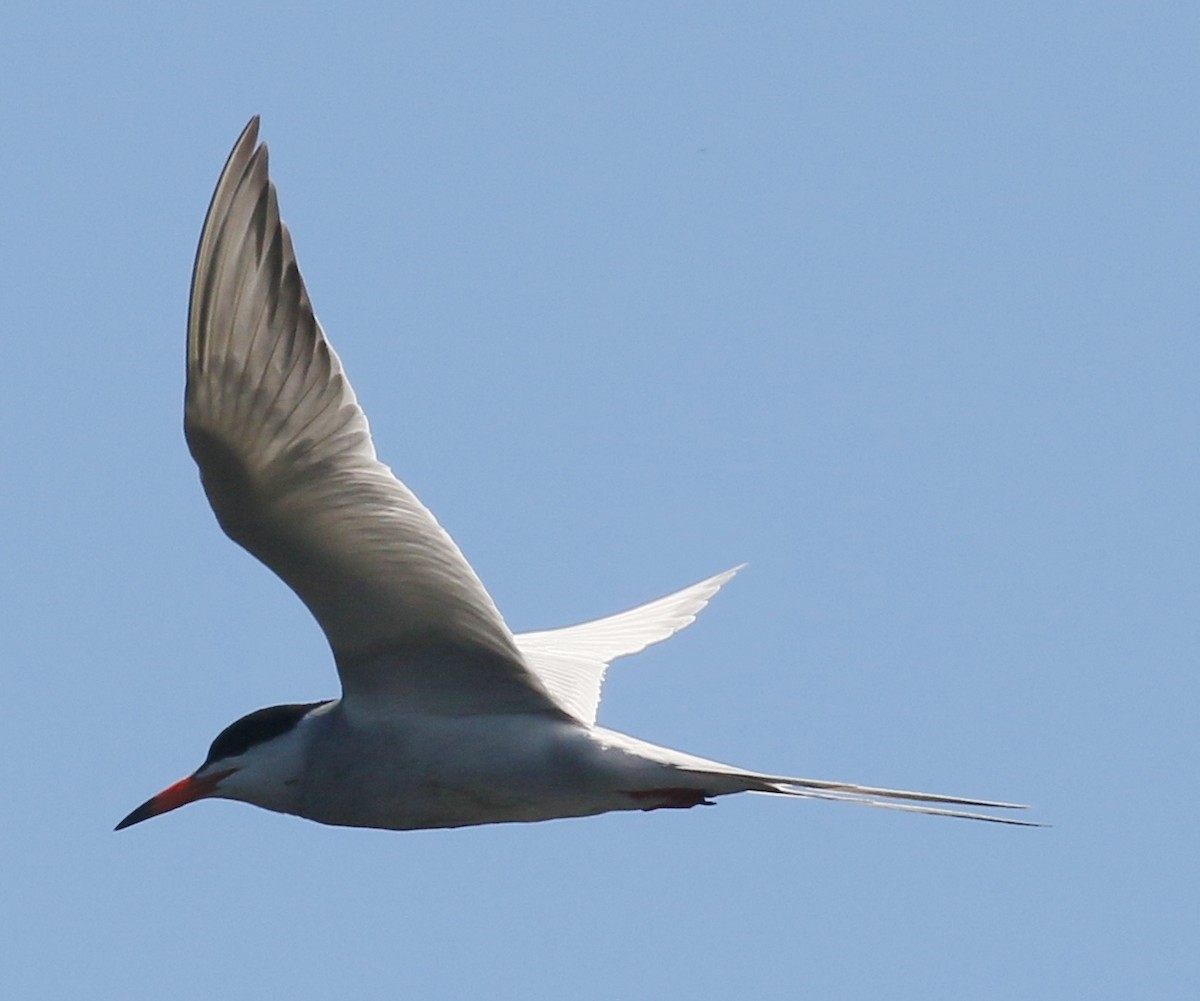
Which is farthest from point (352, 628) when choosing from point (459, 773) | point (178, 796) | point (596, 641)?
point (596, 641)

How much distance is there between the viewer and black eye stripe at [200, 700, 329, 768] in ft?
24.0

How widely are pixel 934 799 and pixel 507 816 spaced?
1750 mm

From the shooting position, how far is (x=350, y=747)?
23.2 ft

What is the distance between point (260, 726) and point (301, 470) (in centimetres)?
151

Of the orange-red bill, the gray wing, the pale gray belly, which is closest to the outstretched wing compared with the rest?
the pale gray belly

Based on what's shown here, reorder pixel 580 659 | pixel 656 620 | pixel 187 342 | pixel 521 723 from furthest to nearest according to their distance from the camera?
pixel 656 620, pixel 580 659, pixel 521 723, pixel 187 342

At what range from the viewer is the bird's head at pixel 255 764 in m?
7.25

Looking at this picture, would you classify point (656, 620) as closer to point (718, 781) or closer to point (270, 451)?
point (718, 781)

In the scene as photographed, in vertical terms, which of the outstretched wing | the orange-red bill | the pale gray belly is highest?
the outstretched wing

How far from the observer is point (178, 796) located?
7535 millimetres

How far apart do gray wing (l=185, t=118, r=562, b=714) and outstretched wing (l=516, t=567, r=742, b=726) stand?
40.5 inches

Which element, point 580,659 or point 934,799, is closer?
point 934,799

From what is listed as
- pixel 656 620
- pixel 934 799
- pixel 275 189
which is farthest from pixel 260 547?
pixel 656 620

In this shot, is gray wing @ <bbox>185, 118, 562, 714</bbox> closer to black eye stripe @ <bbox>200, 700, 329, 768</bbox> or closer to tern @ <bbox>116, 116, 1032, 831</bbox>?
tern @ <bbox>116, 116, 1032, 831</bbox>
